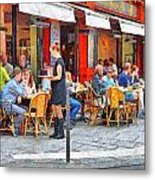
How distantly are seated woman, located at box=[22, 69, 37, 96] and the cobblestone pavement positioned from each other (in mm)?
250

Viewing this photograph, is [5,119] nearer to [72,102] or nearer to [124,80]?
[72,102]

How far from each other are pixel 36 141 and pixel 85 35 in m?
0.64

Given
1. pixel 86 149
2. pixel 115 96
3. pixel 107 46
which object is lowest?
pixel 86 149

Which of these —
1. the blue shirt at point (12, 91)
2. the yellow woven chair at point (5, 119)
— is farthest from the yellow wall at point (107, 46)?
the yellow woven chair at point (5, 119)

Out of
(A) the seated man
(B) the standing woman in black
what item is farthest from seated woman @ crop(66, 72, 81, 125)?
(A) the seated man

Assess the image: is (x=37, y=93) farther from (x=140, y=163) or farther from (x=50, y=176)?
(x=140, y=163)

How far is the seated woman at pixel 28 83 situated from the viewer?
2850mm

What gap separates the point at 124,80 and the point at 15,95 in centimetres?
61

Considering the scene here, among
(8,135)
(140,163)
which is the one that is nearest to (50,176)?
(8,135)

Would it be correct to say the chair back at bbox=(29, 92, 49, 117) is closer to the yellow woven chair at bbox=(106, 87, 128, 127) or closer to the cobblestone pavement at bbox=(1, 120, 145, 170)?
the cobblestone pavement at bbox=(1, 120, 145, 170)

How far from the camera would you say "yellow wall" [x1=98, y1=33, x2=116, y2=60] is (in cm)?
275

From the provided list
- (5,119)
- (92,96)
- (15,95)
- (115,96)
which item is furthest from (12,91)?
(115,96)

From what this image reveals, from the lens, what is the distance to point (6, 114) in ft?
9.46

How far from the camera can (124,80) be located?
109 inches
